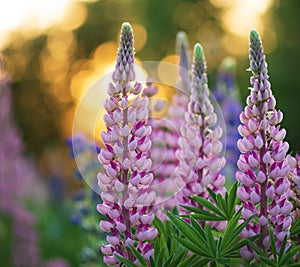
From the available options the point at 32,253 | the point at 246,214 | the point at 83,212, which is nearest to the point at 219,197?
the point at 246,214

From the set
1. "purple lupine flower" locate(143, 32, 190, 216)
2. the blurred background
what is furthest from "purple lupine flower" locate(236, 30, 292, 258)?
the blurred background

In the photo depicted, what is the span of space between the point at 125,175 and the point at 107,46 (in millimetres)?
29962

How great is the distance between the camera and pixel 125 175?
1.80 m

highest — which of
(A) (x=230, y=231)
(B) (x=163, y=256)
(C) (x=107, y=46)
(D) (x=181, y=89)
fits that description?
(C) (x=107, y=46)

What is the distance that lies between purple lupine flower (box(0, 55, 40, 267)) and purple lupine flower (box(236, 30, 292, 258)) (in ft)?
12.6

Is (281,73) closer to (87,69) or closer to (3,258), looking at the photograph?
(87,69)

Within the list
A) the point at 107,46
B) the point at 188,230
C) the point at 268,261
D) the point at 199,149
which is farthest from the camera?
the point at 107,46

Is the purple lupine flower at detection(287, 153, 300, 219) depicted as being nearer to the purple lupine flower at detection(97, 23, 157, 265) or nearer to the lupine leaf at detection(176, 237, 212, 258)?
the lupine leaf at detection(176, 237, 212, 258)

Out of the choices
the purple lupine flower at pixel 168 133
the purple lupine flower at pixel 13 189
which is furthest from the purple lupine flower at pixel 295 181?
the purple lupine flower at pixel 13 189

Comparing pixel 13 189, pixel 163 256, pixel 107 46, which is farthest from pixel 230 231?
pixel 107 46

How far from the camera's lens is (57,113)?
1339 inches

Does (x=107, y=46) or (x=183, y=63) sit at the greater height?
(x=107, y=46)

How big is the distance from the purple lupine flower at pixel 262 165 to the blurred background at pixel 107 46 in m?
10.4

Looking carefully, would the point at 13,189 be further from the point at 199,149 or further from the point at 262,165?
the point at 262,165
